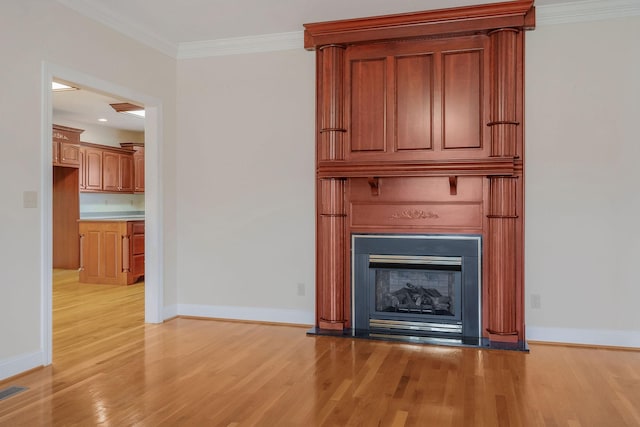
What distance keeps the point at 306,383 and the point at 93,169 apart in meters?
7.06

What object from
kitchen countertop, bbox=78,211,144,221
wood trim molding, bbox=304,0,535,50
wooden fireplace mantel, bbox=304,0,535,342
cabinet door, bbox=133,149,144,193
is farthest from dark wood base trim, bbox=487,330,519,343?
cabinet door, bbox=133,149,144,193

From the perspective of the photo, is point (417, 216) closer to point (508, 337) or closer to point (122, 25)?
point (508, 337)

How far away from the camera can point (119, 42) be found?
422 centimetres

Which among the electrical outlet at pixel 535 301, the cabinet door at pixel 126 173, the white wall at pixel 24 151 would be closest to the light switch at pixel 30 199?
the white wall at pixel 24 151

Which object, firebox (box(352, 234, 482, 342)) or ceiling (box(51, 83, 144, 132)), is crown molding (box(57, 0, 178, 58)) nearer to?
ceiling (box(51, 83, 144, 132))

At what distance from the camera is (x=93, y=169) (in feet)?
28.5

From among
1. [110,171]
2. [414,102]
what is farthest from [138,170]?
[414,102]

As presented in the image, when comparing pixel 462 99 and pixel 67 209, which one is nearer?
pixel 462 99

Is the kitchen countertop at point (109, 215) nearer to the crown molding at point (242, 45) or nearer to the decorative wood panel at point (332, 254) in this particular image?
the crown molding at point (242, 45)

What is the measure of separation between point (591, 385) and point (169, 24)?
4303 millimetres

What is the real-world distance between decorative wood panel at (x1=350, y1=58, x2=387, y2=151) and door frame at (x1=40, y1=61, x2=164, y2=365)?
1.90 metres

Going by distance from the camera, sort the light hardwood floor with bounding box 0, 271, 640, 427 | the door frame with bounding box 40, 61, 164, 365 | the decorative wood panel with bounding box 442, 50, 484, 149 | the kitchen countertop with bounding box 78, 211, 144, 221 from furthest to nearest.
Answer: the kitchen countertop with bounding box 78, 211, 144, 221 → the decorative wood panel with bounding box 442, 50, 484, 149 → the door frame with bounding box 40, 61, 164, 365 → the light hardwood floor with bounding box 0, 271, 640, 427

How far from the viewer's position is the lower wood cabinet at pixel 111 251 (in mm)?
7012

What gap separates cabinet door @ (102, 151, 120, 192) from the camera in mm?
8977
